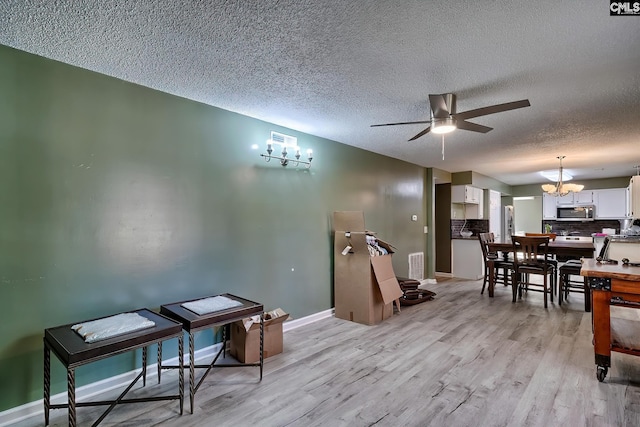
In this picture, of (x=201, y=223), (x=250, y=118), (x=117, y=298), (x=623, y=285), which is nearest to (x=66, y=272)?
(x=117, y=298)

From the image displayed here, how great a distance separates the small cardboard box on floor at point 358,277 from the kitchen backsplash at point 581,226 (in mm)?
6966

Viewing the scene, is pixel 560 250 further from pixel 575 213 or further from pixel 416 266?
pixel 575 213

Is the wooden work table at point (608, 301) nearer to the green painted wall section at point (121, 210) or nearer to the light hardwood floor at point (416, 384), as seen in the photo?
the light hardwood floor at point (416, 384)

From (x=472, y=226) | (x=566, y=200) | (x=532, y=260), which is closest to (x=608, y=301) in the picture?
(x=532, y=260)

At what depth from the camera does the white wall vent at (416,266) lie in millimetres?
5832

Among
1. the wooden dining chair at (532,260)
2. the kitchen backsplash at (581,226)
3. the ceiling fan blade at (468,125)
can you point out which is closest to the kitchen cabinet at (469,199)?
the wooden dining chair at (532,260)

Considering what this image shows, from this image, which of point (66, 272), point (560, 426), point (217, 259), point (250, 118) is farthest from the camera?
point (250, 118)

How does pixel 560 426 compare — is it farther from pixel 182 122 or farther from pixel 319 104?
pixel 182 122

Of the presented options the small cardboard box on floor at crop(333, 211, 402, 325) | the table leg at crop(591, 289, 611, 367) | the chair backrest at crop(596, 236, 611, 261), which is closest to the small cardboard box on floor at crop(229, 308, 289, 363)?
the small cardboard box on floor at crop(333, 211, 402, 325)

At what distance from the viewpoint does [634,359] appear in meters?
2.84

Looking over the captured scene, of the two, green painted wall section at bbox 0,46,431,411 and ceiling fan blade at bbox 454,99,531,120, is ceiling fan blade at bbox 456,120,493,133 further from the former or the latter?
green painted wall section at bbox 0,46,431,411

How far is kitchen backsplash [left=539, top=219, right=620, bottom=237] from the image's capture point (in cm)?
795

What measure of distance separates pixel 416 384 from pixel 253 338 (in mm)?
1381

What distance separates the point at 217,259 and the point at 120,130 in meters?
1.35
